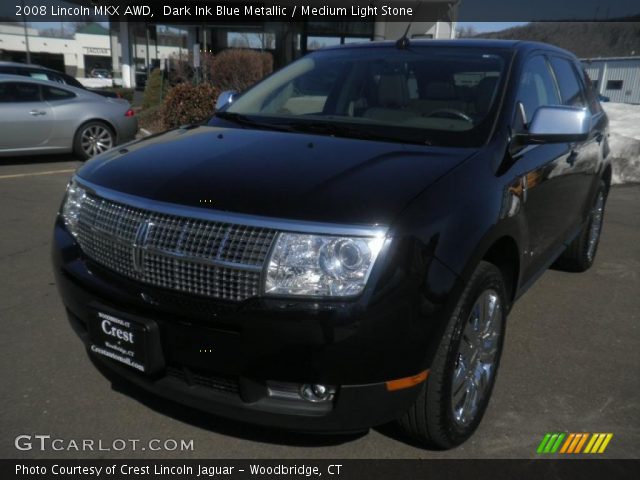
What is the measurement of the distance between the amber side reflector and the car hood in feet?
1.84

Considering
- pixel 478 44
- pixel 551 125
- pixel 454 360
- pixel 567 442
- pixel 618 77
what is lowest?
pixel 567 442

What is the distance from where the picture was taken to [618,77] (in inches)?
1390

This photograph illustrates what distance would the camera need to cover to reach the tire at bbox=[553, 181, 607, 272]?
4676 mm

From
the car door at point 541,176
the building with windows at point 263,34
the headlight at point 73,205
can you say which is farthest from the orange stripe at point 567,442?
the building with windows at point 263,34

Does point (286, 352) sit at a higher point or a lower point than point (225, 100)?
lower

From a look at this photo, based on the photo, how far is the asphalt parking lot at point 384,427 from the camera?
8.29 ft

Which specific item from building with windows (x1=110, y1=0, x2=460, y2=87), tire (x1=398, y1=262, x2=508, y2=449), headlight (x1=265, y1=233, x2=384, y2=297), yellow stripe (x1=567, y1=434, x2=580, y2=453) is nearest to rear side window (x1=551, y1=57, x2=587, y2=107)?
tire (x1=398, y1=262, x2=508, y2=449)

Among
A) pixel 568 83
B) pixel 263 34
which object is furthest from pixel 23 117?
pixel 263 34

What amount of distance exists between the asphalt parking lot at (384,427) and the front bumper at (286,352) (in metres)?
0.45

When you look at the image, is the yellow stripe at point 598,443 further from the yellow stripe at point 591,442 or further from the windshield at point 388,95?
the windshield at point 388,95

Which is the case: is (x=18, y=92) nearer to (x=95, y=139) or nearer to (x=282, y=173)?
(x=95, y=139)

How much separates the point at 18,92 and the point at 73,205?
7.31 m
